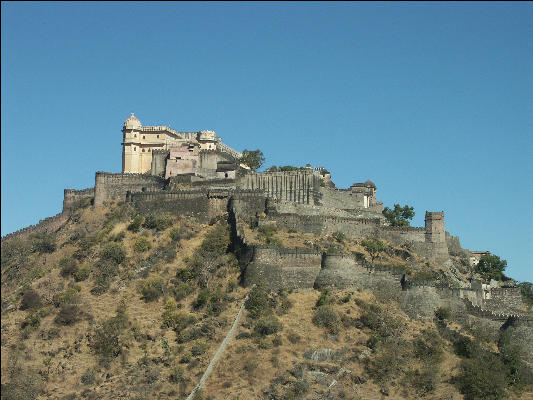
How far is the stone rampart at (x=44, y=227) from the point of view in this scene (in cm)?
7538

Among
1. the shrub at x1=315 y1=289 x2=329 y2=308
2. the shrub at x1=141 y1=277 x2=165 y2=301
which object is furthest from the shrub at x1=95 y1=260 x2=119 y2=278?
the shrub at x1=315 y1=289 x2=329 y2=308

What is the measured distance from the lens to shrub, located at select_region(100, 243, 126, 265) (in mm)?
64375

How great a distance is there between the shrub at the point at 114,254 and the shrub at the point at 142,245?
40.5 inches

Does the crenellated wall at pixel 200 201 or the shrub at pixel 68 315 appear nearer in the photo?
the shrub at pixel 68 315

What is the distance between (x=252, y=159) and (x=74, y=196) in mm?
19146

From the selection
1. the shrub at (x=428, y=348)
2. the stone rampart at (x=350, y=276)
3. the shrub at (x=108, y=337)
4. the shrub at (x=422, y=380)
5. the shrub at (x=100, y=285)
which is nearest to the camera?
the shrub at (x=422, y=380)

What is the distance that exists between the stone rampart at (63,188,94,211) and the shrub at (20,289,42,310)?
1732 cm

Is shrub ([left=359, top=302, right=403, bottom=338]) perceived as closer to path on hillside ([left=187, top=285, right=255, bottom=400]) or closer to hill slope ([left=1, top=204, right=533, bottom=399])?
hill slope ([left=1, top=204, right=533, bottom=399])

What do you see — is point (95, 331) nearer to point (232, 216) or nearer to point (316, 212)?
point (232, 216)

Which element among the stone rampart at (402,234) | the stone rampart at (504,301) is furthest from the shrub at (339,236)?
the stone rampart at (504,301)

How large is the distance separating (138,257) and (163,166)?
17.1 m

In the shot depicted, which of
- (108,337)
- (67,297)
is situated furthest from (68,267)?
(108,337)

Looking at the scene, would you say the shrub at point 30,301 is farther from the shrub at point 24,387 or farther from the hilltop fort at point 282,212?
the hilltop fort at point 282,212

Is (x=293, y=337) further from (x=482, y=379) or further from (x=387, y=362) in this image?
(x=482, y=379)
